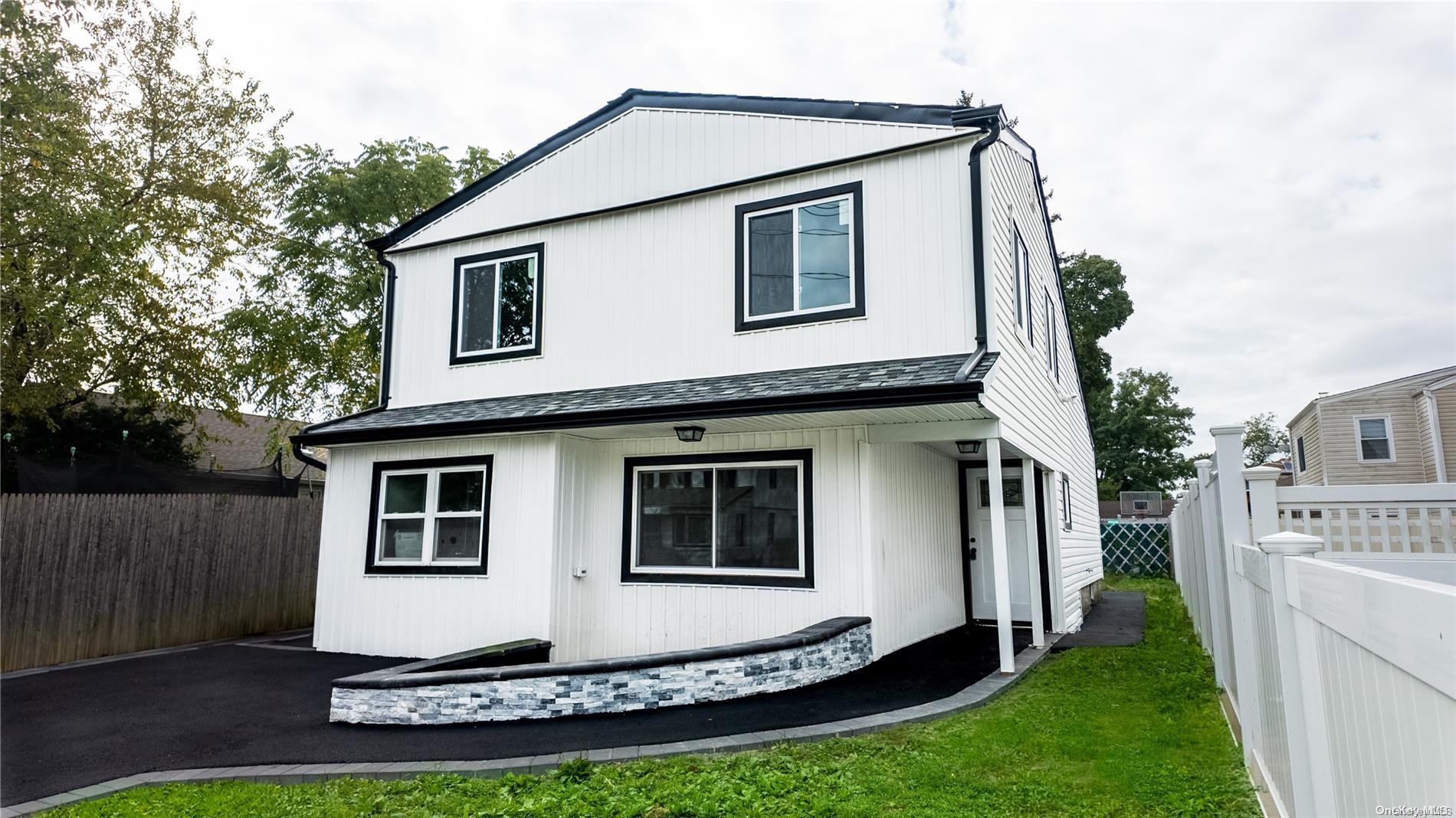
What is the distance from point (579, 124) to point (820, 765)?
843cm

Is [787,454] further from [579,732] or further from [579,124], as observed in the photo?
[579,124]

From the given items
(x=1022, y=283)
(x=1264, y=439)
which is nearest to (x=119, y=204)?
(x=1022, y=283)

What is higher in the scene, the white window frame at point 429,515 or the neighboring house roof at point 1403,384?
the neighboring house roof at point 1403,384

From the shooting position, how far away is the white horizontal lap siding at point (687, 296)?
789 centimetres

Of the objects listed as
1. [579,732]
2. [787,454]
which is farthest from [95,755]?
[787,454]

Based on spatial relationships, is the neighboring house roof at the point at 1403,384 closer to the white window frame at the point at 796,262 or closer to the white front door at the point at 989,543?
the white front door at the point at 989,543

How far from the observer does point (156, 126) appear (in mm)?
14984

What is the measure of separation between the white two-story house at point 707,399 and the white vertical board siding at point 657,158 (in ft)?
0.11

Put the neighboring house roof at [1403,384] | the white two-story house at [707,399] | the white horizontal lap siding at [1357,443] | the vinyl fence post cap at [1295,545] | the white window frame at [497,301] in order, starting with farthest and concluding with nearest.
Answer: the white horizontal lap siding at [1357,443] → the neighboring house roof at [1403,384] → the white window frame at [497,301] → the white two-story house at [707,399] → the vinyl fence post cap at [1295,545]

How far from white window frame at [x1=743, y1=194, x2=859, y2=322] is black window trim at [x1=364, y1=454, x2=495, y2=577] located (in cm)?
348

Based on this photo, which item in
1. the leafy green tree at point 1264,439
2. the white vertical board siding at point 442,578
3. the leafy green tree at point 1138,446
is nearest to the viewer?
the white vertical board siding at point 442,578

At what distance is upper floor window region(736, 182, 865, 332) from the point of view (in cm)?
827

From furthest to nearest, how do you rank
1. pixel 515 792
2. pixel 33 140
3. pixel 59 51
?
pixel 59 51 < pixel 33 140 < pixel 515 792

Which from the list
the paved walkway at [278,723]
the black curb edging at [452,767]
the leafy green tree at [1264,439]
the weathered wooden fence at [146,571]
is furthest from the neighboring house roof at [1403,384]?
the leafy green tree at [1264,439]
